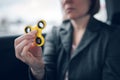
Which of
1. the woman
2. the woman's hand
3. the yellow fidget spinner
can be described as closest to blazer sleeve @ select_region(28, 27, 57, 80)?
the woman

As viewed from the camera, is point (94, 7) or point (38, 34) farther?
point (94, 7)

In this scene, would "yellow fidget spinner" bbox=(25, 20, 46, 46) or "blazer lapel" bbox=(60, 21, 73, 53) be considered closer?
"yellow fidget spinner" bbox=(25, 20, 46, 46)

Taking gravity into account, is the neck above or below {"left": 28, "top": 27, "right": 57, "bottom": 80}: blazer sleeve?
above

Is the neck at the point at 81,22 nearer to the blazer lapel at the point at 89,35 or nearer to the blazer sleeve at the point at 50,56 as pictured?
the blazer lapel at the point at 89,35

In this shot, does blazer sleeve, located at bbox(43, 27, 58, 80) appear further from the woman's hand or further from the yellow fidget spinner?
the yellow fidget spinner

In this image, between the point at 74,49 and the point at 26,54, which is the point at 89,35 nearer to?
the point at 74,49

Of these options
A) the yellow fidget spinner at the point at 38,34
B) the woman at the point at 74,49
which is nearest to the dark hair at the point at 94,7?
the woman at the point at 74,49

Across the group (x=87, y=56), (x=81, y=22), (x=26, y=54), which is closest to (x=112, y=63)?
(x=87, y=56)

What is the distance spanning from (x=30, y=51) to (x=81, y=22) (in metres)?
0.29

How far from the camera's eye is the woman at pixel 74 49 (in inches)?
44.1

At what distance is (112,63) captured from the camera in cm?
117

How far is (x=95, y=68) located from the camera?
46.2 inches

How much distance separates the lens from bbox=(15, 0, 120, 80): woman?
1.12 m

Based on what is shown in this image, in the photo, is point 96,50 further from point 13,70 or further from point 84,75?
point 13,70
